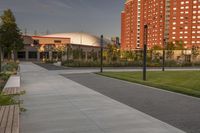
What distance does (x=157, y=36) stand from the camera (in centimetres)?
13025

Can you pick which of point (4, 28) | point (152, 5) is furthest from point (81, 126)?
point (152, 5)

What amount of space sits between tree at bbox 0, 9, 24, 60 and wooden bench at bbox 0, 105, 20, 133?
67488 mm

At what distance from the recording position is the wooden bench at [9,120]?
572 centimetres

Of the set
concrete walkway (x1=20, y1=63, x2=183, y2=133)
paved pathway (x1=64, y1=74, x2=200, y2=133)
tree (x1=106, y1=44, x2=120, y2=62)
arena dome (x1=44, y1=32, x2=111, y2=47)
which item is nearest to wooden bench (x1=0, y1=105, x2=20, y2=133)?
concrete walkway (x1=20, y1=63, x2=183, y2=133)

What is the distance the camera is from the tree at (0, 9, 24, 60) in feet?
240

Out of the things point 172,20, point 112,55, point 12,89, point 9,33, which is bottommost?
point 12,89

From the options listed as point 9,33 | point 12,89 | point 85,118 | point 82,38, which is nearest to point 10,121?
point 85,118

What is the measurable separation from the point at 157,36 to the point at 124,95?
11989 centimetres

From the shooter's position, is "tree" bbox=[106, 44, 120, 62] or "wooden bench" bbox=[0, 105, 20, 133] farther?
"tree" bbox=[106, 44, 120, 62]

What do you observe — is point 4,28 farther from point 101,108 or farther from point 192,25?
point 192,25

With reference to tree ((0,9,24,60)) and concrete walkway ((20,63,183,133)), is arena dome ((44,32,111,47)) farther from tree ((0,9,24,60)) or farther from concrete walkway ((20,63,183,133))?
concrete walkway ((20,63,183,133))

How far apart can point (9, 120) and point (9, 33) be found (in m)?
70.1

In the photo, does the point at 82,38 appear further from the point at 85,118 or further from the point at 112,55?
the point at 85,118

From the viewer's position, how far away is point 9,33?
241 ft
